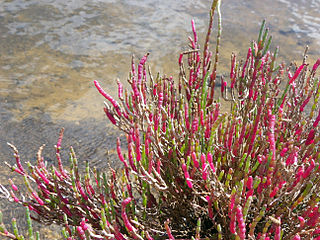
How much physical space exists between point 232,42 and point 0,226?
485 cm

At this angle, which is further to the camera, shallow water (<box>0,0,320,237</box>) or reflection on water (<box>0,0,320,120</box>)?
reflection on water (<box>0,0,320,120</box>)

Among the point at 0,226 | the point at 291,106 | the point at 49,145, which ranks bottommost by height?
the point at 49,145

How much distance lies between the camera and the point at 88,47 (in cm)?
498

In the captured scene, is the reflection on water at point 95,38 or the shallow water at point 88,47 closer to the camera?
the shallow water at point 88,47

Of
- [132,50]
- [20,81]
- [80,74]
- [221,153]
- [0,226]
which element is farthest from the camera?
[132,50]

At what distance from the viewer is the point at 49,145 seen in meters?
3.13

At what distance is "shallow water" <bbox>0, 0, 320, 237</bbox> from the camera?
339cm

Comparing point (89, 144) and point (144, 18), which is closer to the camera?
point (89, 144)

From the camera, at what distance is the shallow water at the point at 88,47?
3.39 m

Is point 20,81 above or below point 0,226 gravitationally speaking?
below

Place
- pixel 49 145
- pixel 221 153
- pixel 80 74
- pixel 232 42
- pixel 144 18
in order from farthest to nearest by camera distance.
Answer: pixel 144 18 < pixel 232 42 < pixel 80 74 < pixel 49 145 < pixel 221 153

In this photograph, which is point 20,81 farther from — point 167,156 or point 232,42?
point 232,42

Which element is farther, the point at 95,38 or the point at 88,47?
the point at 95,38

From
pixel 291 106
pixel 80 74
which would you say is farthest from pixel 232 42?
pixel 291 106
